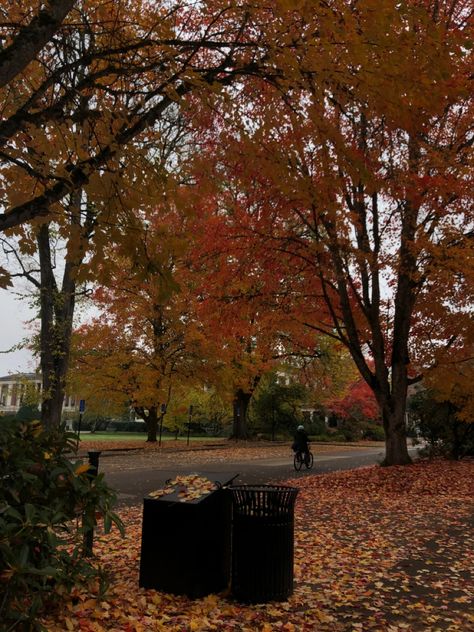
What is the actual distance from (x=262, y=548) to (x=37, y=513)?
1942 millimetres

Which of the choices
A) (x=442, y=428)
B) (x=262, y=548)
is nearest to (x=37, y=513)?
(x=262, y=548)

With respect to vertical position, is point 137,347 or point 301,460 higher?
point 137,347

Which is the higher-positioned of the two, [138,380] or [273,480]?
[138,380]

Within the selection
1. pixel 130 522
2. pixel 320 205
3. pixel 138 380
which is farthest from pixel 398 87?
pixel 138 380

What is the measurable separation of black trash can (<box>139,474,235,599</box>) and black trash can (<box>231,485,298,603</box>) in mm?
168

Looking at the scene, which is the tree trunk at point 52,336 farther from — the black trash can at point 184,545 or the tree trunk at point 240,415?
the tree trunk at point 240,415

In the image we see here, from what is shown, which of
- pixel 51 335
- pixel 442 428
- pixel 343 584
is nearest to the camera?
pixel 343 584

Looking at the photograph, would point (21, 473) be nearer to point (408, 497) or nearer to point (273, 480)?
point (408, 497)

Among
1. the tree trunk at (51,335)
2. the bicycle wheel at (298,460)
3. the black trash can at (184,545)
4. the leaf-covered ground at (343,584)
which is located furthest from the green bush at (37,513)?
the tree trunk at (51,335)

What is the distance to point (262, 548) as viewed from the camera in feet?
14.3

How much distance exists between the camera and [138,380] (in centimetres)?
2662

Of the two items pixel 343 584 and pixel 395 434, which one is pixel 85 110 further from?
pixel 395 434

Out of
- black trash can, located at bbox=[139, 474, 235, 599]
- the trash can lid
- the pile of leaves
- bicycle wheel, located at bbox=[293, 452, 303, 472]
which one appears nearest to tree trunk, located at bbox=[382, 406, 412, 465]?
bicycle wheel, located at bbox=[293, 452, 303, 472]

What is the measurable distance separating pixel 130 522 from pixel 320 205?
5.20 metres
